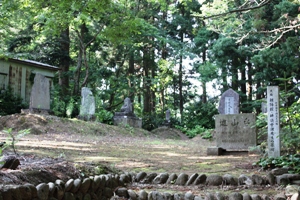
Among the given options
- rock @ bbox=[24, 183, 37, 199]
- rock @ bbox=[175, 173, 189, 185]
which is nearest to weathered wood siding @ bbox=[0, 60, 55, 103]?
rock @ bbox=[175, 173, 189, 185]

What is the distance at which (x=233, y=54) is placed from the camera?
24797 millimetres

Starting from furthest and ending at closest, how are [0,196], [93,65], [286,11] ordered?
[93,65], [286,11], [0,196]

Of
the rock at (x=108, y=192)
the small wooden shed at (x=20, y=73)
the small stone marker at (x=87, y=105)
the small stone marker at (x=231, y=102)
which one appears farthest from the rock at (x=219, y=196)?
the small wooden shed at (x=20, y=73)

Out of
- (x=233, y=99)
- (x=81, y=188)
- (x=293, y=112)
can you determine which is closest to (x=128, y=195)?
(x=81, y=188)

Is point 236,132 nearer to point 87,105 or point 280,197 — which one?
point 280,197

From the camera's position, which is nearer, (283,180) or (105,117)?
(283,180)

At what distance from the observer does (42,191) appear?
343cm

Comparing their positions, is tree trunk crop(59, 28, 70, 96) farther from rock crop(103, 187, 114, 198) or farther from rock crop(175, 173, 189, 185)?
rock crop(103, 187, 114, 198)

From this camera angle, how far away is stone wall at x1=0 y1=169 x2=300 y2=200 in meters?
3.36

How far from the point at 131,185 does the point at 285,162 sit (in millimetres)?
2728

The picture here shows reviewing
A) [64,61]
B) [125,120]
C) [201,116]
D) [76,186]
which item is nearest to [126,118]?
[125,120]

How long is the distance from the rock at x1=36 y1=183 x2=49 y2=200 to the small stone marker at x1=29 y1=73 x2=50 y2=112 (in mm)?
14082

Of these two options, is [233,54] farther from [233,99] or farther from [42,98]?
[42,98]

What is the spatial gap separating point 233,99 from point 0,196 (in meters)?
14.7
